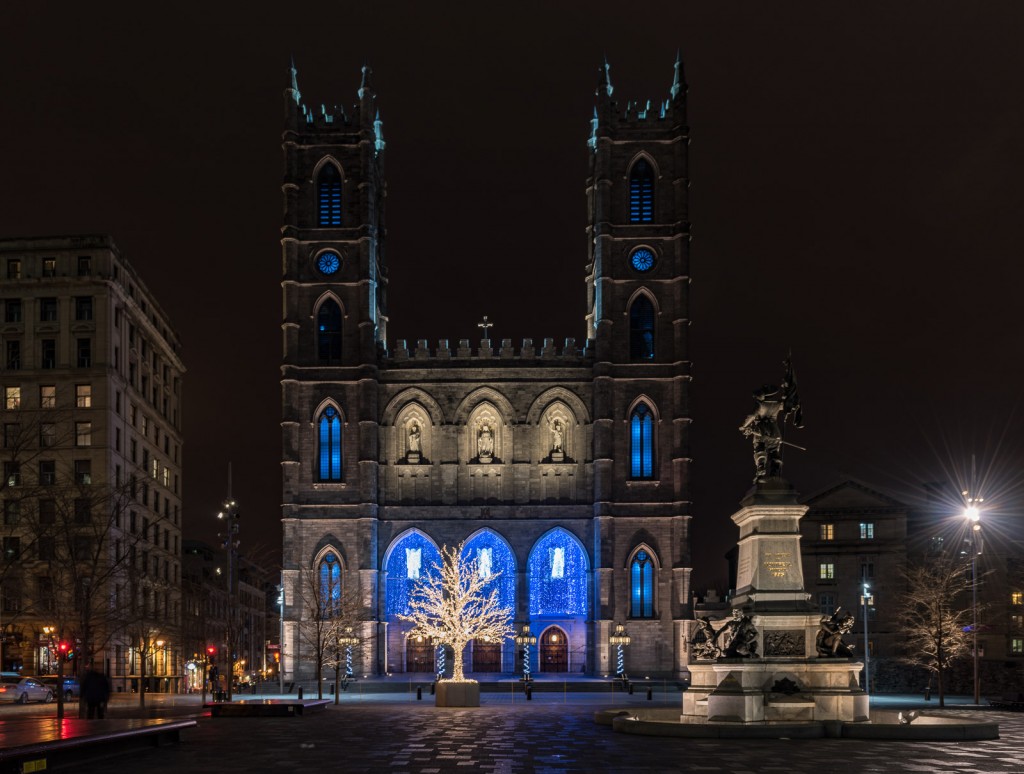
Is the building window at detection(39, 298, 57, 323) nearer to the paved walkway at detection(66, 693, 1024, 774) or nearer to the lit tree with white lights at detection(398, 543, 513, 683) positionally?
the lit tree with white lights at detection(398, 543, 513, 683)

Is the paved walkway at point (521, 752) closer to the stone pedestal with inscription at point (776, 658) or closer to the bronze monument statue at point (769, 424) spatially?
the stone pedestal with inscription at point (776, 658)

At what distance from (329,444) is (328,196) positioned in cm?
1557

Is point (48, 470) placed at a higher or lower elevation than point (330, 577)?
higher

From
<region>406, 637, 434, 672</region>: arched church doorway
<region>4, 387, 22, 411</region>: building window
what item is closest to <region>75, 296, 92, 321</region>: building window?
<region>4, 387, 22, 411</region>: building window

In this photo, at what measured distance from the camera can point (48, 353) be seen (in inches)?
2916

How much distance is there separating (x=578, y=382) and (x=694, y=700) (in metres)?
50.6

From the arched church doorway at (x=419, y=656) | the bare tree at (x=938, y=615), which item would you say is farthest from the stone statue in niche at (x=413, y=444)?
the bare tree at (x=938, y=615)

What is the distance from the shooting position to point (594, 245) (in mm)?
81875

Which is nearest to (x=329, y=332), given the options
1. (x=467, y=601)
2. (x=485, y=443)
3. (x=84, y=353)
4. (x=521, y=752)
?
(x=485, y=443)

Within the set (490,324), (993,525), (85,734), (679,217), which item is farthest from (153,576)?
(85,734)

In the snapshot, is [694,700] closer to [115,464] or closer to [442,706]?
[442,706]

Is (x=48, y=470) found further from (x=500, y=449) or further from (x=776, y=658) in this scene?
(x=776, y=658)

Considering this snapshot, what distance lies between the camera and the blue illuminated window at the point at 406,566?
3056 inches

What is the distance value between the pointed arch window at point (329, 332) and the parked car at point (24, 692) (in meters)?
30.6
